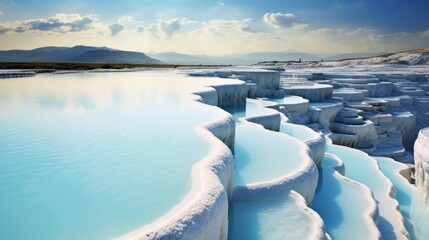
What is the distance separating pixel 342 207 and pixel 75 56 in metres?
163

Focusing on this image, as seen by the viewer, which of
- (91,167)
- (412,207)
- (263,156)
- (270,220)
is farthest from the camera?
(412,207)

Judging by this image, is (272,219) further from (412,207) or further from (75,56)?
(75,56)

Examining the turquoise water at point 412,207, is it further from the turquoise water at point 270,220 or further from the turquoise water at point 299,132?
the turquoise water at point 270,220

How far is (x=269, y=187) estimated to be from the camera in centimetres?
431

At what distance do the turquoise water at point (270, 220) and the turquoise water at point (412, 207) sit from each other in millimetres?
3653

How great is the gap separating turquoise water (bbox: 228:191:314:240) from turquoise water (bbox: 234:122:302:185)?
45 centimetres

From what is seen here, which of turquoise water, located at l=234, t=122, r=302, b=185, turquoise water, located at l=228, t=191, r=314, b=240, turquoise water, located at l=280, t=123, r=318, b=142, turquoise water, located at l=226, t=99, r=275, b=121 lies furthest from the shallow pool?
turquoise water, located at l=226, t=99, r=275, b=121

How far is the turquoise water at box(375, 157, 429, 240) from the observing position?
22.0 ft

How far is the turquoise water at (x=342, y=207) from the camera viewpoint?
4.57 meters

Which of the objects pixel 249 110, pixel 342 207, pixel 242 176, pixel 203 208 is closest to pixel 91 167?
pixel 203 208

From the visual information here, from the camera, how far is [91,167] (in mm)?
3555

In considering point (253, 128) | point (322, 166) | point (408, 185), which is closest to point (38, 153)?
point (253, 128)

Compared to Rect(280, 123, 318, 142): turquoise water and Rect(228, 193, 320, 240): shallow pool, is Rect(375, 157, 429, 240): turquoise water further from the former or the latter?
Rect(228, 193, 320, 240): shallow pool

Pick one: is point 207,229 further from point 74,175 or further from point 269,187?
point 269,187
